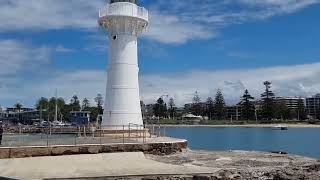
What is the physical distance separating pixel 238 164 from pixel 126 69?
11.9 m

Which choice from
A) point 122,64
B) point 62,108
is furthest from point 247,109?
point 122,64

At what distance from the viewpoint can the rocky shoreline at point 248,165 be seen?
62.1 feet

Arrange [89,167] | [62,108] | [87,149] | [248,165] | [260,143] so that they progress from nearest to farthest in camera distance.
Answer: [89,167], [248,165], [87,149], [260,143], [62,108]

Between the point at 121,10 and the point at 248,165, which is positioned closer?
the point at 248,165

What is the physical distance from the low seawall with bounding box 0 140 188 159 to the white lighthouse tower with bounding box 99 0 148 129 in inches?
213

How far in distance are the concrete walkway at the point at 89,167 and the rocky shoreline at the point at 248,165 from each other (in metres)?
1.09

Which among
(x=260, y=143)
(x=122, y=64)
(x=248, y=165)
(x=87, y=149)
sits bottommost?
(x=260, y=143)

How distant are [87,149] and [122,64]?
8.91m

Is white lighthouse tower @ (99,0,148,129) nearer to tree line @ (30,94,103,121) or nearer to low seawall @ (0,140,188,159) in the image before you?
low seawall @ (0,140,188,159)

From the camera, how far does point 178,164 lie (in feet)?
75.7

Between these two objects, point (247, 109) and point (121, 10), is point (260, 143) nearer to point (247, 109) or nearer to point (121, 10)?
point (121, 10)

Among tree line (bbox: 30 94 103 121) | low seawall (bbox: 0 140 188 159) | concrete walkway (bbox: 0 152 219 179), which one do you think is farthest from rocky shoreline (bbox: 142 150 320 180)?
tree line (bbox: 30 94 103 121)

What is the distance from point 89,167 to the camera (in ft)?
71.4

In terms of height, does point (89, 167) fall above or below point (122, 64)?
below
